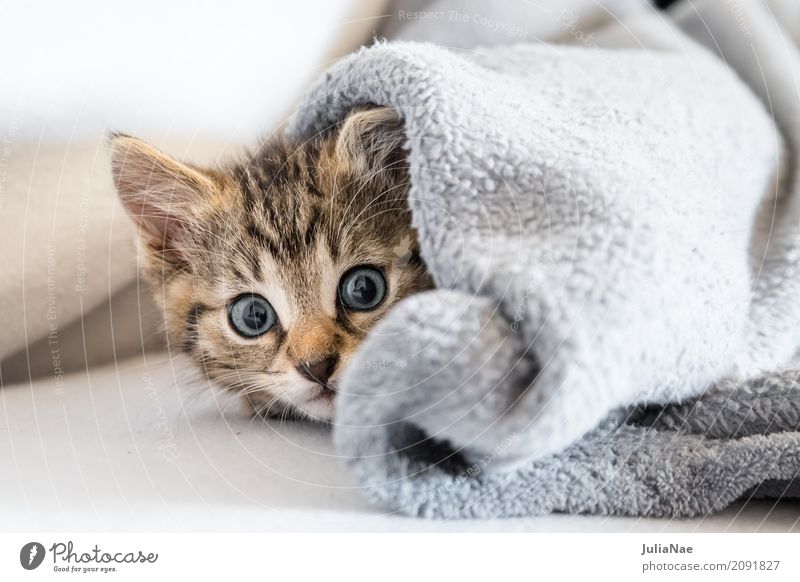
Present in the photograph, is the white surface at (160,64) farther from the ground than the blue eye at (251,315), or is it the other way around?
the white surface at (160,64)

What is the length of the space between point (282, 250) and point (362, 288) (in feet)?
0.26

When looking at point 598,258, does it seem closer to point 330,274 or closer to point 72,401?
point 330,274

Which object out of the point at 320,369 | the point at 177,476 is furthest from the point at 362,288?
the point at 177,476

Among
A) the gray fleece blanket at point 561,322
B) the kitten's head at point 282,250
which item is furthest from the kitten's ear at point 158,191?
the gray fleece blanket at point 561,322

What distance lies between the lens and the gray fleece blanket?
1.30 ft

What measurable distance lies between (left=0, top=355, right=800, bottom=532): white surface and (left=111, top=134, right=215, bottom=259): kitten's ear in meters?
0.15

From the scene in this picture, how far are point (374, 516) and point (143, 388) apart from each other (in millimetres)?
278

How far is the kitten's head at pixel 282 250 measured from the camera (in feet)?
1.74

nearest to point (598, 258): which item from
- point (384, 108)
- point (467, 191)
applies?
point (467, 191)

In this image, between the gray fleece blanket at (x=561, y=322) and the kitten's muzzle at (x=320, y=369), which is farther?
the kitten's muzzle at (x=320, y=369)

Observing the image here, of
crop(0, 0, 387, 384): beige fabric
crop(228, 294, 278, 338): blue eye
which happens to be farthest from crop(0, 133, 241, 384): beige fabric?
crop(228, 294, 278, 338): blue eye

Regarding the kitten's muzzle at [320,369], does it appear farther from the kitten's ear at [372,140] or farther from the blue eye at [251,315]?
the kitten's ear at [372,140]

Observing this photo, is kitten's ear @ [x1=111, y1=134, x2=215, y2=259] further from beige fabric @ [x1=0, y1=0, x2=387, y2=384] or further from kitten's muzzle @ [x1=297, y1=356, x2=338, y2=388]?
kitten's muzzle @ [x1=297, y1=356, x2=338, y2=388]

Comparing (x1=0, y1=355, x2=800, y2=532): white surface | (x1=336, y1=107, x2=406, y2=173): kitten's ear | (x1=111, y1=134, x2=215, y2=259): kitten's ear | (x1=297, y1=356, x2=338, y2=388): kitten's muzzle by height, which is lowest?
(x1=0, y1=355, x2=800, y2=532): white surface
